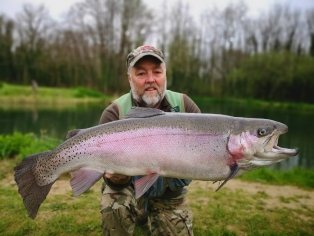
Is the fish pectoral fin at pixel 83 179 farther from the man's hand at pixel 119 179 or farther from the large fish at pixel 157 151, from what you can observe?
the man's hand at pixel 119 179

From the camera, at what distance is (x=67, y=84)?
4291 centimetres

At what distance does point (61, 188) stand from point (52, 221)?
152cm

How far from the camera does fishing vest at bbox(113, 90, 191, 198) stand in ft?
11.0

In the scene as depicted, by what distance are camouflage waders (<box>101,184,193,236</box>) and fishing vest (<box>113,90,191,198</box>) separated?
8.6 inches

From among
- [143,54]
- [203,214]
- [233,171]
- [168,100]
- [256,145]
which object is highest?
[143,54]

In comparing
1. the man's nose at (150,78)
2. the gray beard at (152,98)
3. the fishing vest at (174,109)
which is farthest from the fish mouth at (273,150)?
the man's nose at (150,78)

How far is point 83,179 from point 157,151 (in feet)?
2.52

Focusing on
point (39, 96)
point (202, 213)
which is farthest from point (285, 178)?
point (39, 96)

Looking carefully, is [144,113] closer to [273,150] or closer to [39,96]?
[273,150]

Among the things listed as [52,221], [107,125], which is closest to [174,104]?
[107,125]

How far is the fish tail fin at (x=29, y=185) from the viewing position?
2.74 meters

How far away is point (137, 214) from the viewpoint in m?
3.52

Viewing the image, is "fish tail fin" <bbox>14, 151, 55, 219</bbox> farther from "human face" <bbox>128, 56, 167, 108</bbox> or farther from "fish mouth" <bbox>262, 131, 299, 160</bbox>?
"fish mouth" <bbox>262, 131, 299, 160</bbox>

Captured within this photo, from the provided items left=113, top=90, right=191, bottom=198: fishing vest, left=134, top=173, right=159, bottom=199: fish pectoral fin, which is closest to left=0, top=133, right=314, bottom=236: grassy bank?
left=113, top=90, right=191, bottom=198: fishing vest
